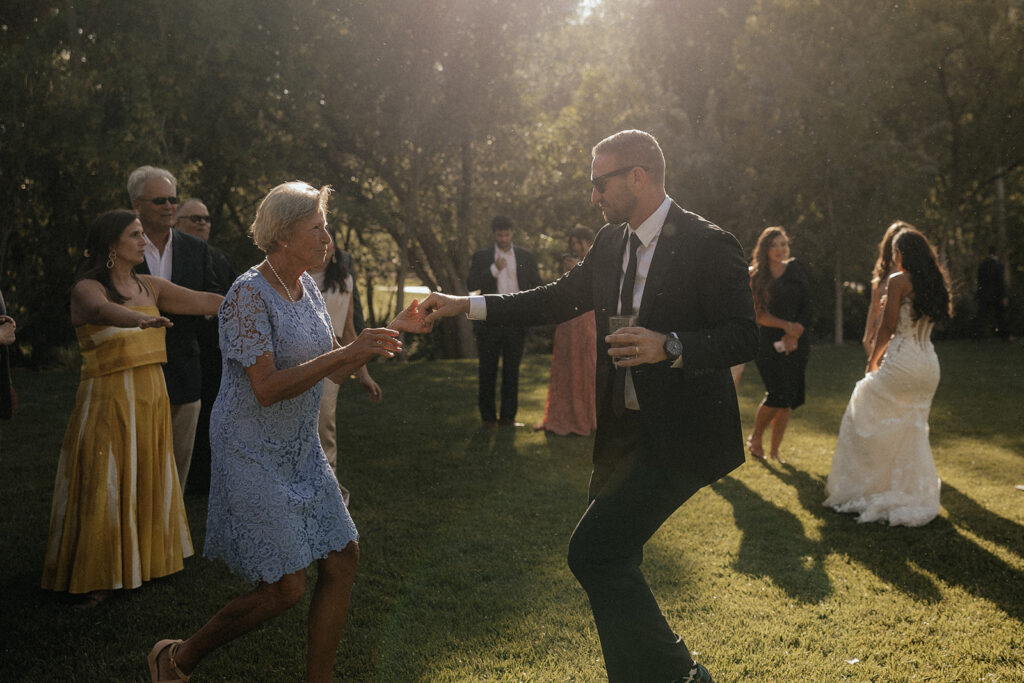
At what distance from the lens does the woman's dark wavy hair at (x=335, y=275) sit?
598 cm

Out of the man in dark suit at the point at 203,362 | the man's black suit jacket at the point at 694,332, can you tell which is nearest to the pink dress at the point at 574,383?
the man in dark suit at the point at 203,362

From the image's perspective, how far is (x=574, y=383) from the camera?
9484mm

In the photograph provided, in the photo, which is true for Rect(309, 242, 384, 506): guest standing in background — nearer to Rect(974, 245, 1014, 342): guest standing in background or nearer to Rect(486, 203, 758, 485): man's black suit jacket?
Rect(486, 203, 758, 485): man's black suit jacket

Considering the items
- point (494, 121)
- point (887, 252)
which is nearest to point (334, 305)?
point (887, 252)

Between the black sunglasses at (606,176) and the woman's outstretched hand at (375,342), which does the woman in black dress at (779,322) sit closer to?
the black sunglasses at (606,176)

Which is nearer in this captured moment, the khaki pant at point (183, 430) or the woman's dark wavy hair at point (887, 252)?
the khaki pant at point (183, 430)

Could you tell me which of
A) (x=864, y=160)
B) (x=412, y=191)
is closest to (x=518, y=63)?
(x=412, y=191)

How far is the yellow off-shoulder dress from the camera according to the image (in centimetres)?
458

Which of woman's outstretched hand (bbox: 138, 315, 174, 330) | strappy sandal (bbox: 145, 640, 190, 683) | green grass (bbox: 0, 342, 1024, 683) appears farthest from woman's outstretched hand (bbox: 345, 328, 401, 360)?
green grass (bbox: 0, 342, 1024, 683)

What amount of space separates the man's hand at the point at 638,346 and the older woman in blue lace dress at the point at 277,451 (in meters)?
0.82

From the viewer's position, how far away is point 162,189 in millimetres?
5414

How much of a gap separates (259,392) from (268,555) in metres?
0.62

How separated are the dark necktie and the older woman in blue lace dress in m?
0.89

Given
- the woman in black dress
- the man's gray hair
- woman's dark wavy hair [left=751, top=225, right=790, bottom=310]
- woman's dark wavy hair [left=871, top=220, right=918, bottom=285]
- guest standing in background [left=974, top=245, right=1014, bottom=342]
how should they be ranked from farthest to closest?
guest standing in background [left=974, top=245, right=1014, bottom=342] → woman's dark wavy hair [left=751, top=225, right=790, bottom=310] → the woman in black dress → woman's dark wavy hair [left=871, top=220, right=918, bottom=285] → the man's gray hair
